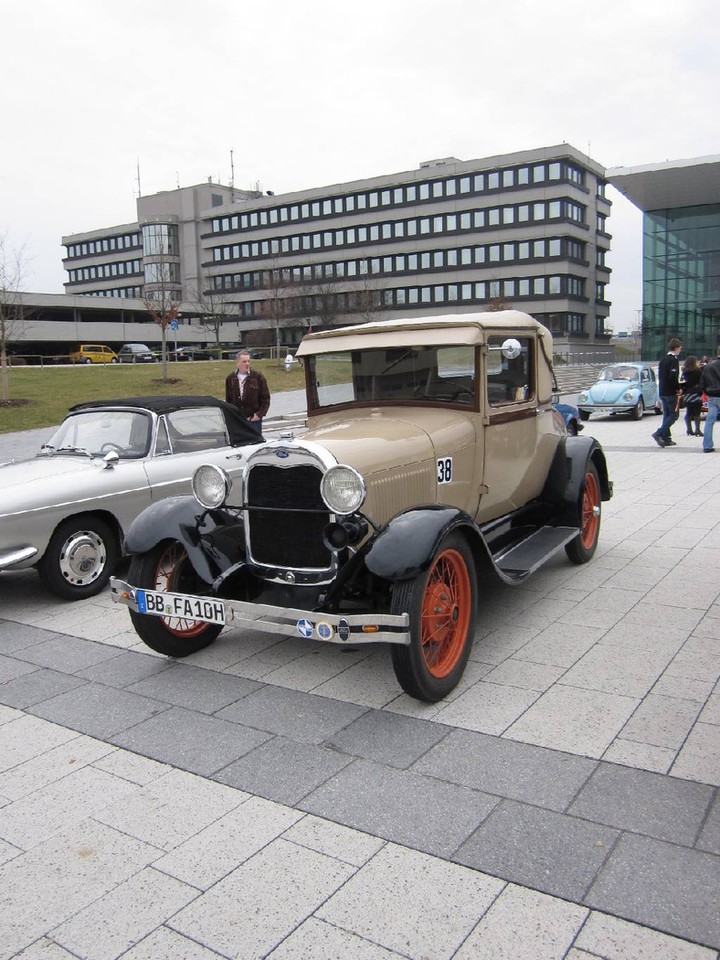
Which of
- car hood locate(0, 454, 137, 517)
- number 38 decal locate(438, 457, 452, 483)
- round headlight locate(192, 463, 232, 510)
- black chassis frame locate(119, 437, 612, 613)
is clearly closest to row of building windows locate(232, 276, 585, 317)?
car hood locate(0, 454, 137, 517)

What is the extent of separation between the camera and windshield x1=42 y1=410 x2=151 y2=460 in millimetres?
6832

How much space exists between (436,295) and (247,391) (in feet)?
221

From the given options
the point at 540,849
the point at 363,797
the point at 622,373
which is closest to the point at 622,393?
the point at 622,373

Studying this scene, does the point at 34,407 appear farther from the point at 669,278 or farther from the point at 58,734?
the point at 669,278

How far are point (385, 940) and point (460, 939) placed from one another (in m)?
0.24

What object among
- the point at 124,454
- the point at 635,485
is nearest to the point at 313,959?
the point at 124,454

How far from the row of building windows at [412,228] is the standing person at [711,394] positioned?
59.4 meters

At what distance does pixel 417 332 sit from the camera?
5.39m

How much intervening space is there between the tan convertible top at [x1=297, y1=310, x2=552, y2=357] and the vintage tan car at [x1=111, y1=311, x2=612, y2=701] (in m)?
0.01

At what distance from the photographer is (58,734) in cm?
389

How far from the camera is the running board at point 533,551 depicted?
5094 mm

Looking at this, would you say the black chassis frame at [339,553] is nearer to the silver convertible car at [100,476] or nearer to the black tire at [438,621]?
the black tire at [438,621]

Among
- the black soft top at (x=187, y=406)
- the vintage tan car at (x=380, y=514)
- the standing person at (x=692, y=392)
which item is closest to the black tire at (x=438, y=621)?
the vintage tan car at (x=380, y=514)

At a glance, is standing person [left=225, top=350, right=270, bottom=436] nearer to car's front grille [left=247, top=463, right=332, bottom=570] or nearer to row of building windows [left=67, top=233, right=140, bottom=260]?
car's front grille [left=247, top=463, right=332, bottom=570]
